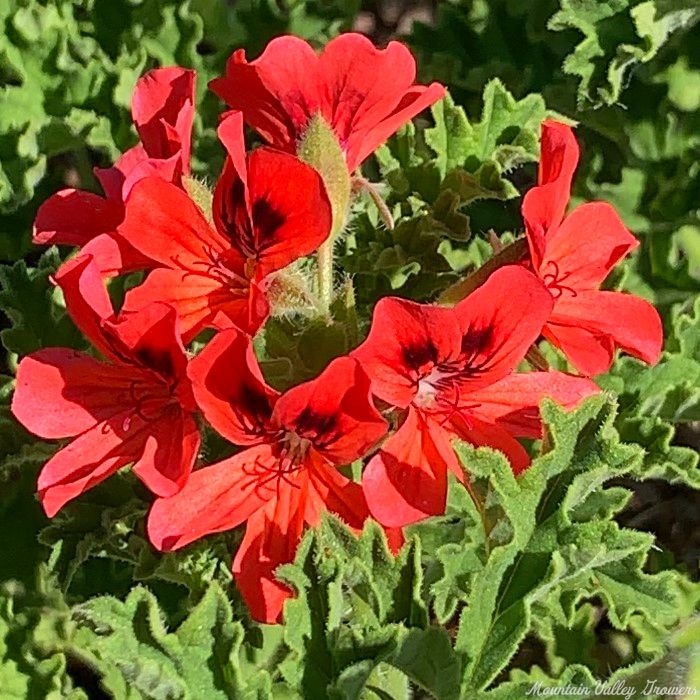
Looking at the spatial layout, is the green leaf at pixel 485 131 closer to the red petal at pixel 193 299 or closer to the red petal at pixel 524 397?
the red petal at pixel 524 397

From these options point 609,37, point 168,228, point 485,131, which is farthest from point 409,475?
point 609,37

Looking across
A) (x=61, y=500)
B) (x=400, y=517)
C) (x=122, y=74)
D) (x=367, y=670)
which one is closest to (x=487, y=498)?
(x=400, y=517)

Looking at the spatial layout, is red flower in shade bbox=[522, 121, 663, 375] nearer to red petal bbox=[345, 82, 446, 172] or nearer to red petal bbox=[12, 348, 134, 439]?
red petal bbox=[345, 82, 446, 172]

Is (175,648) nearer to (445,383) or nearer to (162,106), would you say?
(445,383)

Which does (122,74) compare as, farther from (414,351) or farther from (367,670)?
(367,670)

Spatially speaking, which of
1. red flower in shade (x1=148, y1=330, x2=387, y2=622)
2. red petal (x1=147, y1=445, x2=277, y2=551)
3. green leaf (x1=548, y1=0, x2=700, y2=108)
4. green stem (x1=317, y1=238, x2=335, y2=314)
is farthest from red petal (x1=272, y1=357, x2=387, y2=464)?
green leaf (x1=548, y1=0, x2=700, y2=108)

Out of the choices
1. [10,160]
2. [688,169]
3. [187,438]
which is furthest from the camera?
[688,169]

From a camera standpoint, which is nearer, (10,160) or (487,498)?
(487,498)
